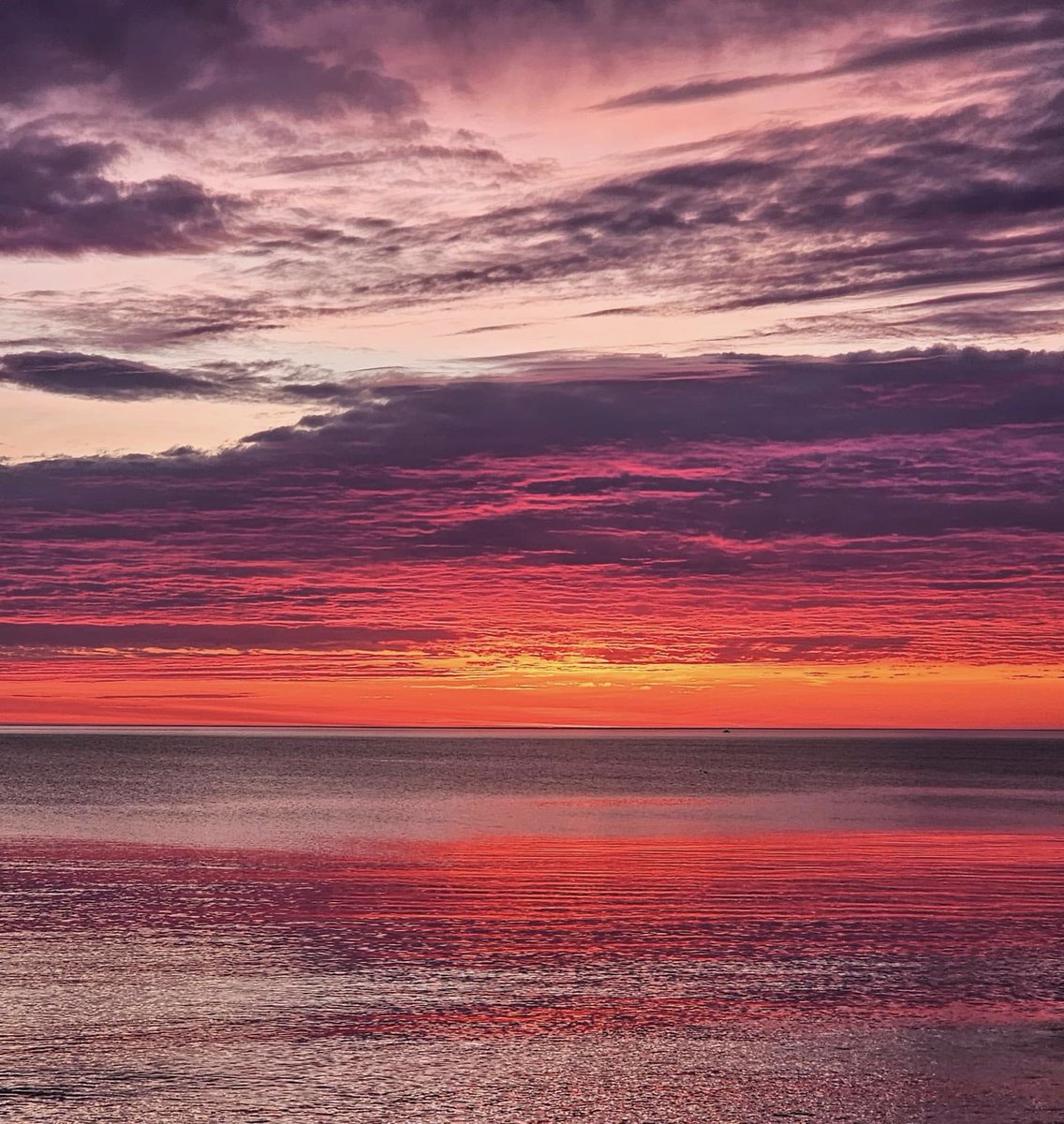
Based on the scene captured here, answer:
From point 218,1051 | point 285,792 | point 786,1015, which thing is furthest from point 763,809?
point 218,1051

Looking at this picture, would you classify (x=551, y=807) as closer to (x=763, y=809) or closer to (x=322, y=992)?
(x=763, y=809)

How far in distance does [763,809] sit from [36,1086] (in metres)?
70.6

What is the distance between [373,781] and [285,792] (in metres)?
24.0

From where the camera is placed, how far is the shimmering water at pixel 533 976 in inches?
849

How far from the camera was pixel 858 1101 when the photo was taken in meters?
21.3

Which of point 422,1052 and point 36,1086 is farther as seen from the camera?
point 422,1052

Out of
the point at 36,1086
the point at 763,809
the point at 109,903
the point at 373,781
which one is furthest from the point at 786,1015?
the point at 373,781

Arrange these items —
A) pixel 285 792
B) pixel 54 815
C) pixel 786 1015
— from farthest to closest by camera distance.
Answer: pixel 285 792 < pixel 54 815 < pixel 786 1015

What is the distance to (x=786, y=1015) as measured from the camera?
26.9 m

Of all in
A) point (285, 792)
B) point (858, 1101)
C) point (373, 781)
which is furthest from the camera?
point (373, 781)

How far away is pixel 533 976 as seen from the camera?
30.3 meters

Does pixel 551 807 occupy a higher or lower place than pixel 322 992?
lower

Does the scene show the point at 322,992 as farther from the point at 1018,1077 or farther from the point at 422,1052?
the point at 1018,1077

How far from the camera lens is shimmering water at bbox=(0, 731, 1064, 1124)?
2156 centimetres
